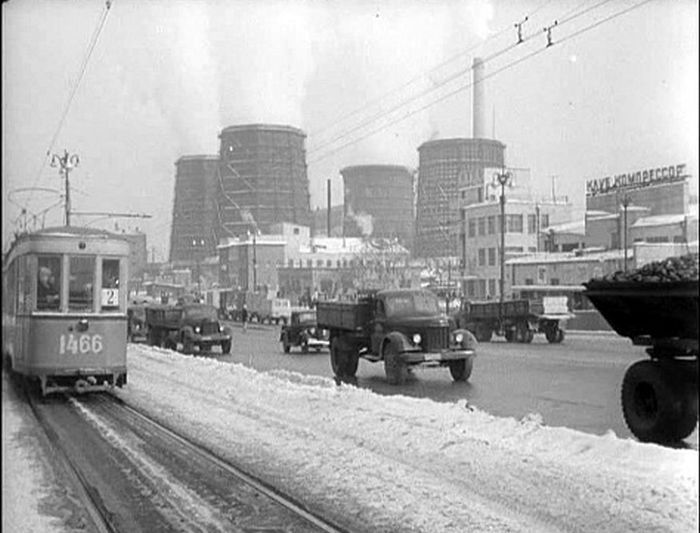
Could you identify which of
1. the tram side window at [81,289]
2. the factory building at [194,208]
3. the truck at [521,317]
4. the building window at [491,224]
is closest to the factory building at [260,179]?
the factory building at [194,208]

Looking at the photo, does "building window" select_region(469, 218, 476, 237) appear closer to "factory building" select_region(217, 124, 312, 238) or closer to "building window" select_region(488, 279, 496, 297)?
"building window" select_region(488, 279, 496, 297)

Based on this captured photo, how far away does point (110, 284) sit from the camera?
685 centimetres

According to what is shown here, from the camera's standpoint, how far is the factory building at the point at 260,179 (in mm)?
4938

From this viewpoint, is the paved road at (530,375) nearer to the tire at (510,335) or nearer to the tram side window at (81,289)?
the tire at (510,335)

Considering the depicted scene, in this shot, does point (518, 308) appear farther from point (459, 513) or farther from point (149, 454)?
point (149, 454)

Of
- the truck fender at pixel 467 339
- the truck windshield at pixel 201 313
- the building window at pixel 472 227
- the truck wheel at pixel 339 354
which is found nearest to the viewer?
the building window at pixel 472 227

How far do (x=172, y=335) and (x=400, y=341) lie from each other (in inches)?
173

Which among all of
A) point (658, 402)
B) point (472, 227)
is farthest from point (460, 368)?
point (658, 402)

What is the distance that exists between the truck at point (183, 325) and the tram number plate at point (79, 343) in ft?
1.34

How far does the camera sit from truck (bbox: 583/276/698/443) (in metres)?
3.35

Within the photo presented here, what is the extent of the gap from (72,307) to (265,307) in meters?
1.47

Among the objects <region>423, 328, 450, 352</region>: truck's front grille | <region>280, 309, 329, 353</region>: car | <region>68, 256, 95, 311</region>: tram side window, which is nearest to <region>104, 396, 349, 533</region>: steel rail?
<region>68, 256, 95, 311</region>: tram side window

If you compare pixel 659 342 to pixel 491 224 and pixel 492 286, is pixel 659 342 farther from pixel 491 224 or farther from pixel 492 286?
pixel 491 224

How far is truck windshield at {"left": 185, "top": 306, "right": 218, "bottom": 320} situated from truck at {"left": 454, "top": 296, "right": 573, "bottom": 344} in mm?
1709
